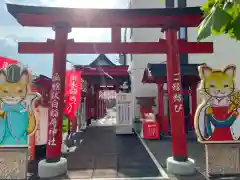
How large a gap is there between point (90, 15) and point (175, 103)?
12.2 feet

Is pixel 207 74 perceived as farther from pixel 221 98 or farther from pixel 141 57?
pixel 141 57

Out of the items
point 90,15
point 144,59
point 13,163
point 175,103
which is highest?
point 144,59

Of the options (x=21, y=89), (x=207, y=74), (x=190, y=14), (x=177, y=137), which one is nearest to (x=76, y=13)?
(x=21, y=89)

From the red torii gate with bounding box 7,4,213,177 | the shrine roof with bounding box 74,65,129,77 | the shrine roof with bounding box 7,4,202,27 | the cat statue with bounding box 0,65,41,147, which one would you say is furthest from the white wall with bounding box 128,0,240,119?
the cat statue with bounding box 0,65,41,147

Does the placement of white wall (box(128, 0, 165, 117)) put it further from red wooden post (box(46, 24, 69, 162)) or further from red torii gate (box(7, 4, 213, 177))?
red wooden post (box(46, 24, 69, 162))

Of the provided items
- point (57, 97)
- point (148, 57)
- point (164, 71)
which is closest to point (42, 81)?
point (57, 97)

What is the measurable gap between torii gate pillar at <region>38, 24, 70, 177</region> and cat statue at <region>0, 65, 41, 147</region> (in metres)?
0.58

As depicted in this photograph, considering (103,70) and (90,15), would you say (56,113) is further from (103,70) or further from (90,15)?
(103,70)

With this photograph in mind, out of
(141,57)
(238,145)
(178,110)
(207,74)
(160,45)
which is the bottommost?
(238,145)

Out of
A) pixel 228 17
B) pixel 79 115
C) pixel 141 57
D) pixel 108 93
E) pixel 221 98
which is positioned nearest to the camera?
pixel 228 17

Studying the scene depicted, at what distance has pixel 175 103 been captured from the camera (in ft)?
21.9

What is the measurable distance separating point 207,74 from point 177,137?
2.04 m

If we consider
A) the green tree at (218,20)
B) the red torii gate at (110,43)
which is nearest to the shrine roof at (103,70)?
the red torii gate at (110,43)

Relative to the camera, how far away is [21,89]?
6195mm
